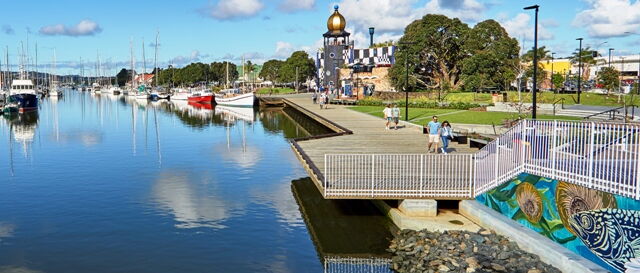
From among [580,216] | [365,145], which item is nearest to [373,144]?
[365,145]

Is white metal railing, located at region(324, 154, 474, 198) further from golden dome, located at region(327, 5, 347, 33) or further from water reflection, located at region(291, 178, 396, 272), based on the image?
golden dome, located at region(327, 5, 347, 33)

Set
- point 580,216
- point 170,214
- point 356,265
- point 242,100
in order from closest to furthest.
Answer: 1. point 580,216
2. point 356,265
3. point 170,214
4. point 242,100

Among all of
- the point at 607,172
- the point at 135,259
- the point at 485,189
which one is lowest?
the point at 135,259

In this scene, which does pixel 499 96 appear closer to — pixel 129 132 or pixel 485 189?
pixel 129 132

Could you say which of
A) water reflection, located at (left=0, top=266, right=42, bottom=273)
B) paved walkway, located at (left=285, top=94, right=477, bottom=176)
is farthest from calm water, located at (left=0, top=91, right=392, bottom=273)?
paved walkway, located at (left=285, top=94, right=477, bottom=176)

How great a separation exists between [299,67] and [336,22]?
54.8m

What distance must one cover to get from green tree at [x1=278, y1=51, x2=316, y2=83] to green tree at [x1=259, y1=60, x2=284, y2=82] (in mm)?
18599

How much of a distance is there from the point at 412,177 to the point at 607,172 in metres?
7.91

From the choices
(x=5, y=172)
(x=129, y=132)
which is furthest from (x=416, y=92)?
(x=5, y=172)

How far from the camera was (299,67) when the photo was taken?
154 m

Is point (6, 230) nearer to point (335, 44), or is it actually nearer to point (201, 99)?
point (335, 44)

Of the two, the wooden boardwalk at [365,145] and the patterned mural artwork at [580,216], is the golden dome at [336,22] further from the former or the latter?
the patterned mural artwork at [580,216]

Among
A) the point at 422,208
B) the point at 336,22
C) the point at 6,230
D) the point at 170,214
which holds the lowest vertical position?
the point at 6,230

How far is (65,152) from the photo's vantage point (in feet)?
129
